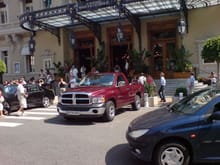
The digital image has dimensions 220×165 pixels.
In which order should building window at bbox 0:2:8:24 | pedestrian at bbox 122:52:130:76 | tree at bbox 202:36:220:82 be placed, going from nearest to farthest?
tree at bbox 202:36:220:82 < pedestrian at bbox 122:52:130:76 < building window at bbox 0:2:8:24

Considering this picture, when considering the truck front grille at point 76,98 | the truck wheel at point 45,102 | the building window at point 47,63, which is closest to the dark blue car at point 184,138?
the truck front grille at point 76,98

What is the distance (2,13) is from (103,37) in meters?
12.0

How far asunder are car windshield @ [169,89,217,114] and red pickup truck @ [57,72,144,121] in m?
4.79

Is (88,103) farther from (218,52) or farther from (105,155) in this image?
(218,52)

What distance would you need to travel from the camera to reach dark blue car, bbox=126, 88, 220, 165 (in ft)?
19.4

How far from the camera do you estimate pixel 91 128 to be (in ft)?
36.4

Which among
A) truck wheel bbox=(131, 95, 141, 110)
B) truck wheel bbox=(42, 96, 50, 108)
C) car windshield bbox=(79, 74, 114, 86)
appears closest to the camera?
car windshield bbox=(79, 74, 114, 86)

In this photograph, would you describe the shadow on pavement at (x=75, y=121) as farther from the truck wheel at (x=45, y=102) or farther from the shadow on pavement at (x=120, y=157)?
the truck wheel at (x=45, y=102)

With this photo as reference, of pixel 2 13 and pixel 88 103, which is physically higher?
pixel 2 13

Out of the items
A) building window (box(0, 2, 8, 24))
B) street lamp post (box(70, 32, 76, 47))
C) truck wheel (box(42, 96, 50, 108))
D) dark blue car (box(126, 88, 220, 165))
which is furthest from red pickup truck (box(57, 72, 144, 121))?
building window (box(0, 2, 8, 24))

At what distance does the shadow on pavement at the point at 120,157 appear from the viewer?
6.86 meters

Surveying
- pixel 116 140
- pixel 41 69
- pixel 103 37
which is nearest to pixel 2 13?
pixel 41 69

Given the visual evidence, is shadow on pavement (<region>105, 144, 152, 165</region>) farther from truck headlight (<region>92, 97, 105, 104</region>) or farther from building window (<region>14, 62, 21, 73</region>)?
building window (<region>14, 62, 21, 73</region>)

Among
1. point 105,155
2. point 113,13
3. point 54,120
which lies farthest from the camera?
point 113,13
